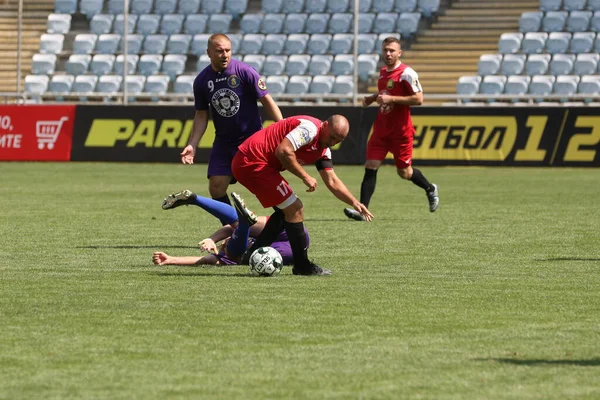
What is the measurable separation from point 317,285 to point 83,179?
50.3ft

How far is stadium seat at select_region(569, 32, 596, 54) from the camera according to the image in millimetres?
31688

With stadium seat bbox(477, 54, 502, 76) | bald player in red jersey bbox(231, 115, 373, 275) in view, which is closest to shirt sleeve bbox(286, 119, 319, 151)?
bald player in red jersey bbox(231, 115, 373, 275)

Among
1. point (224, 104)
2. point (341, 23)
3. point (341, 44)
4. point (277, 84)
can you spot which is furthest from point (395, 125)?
point (341, 23)

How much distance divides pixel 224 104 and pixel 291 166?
8.33ft

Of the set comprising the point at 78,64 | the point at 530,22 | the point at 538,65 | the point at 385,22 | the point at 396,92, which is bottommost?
the point at 78,64

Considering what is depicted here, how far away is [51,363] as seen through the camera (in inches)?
245

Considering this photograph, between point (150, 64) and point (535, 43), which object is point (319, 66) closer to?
point (150, 64)

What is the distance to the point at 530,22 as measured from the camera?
3288cm

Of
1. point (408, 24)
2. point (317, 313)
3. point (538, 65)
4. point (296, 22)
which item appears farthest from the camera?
point (296, 22)

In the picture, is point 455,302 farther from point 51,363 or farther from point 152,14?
point 152,14

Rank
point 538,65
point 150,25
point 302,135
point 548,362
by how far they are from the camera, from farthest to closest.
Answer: point 150,25
point 538,65
point 302,135
point 548,362

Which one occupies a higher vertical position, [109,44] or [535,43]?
[535,43]

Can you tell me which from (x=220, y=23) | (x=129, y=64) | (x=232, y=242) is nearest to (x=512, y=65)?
(x=220, y=23)

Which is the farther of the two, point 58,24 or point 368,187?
point 58,24
